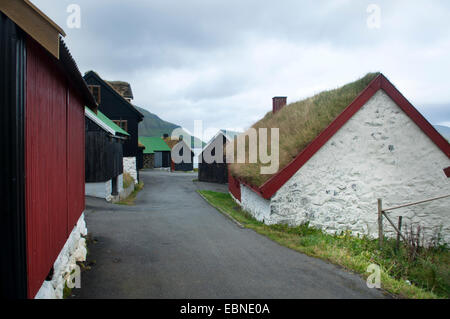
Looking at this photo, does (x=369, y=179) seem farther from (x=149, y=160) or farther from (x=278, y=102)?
(x=149, y=160)

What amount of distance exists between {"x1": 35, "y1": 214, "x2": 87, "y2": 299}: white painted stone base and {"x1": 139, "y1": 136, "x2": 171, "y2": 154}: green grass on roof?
147ft

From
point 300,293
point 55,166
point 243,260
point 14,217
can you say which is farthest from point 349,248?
point 14,217

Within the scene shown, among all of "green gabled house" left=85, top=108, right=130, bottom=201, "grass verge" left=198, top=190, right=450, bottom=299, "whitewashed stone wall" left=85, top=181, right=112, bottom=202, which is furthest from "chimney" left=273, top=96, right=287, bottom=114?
"whitewashed stone wall" left=85, top=181, right=112, bottom=202

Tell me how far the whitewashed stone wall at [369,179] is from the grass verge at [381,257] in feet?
1.48

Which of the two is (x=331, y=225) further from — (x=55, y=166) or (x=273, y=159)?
(x=55, y=166)

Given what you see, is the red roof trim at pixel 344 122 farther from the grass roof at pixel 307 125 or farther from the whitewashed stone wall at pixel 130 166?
the whitewashed stone wall at pixel 130 166

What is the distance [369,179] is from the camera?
9.88m

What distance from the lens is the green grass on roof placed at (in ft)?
169

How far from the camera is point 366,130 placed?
395 inches

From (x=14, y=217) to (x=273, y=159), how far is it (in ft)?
28.6

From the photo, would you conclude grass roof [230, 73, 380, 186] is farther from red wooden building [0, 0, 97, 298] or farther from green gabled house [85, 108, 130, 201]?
green gabled house [85, 108, 130, 201]

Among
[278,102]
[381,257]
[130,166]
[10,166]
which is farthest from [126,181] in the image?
[10,166]

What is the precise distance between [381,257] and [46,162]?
319 inches

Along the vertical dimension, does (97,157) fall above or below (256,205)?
above
